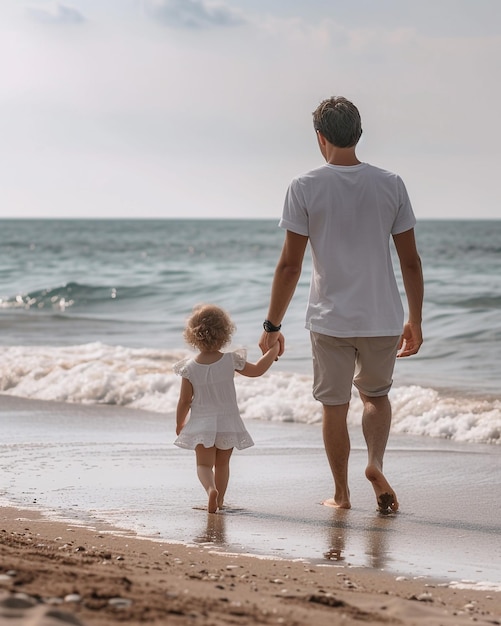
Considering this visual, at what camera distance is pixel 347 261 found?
178 inches

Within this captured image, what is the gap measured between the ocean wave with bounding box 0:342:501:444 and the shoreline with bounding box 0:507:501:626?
3.92 m

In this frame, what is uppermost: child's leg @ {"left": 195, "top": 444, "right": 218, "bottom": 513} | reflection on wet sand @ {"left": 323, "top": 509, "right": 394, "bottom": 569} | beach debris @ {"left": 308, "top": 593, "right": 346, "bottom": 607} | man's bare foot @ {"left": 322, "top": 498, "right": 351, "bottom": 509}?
child's leg @ {"left": 195, "top": 444, "right": 218, "bottom": 513}

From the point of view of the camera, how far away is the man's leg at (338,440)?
4.72 meters

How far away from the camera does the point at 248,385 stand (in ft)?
29.5

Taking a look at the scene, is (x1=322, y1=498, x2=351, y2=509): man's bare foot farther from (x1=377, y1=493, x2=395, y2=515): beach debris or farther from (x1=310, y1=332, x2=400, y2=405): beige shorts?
(x1=310, y1=332, x2=400, y2=405): beige shorts

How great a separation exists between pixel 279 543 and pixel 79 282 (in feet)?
69.5

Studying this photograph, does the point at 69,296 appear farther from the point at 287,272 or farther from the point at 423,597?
the point at 423,597

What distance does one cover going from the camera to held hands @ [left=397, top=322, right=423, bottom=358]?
15.4 ft

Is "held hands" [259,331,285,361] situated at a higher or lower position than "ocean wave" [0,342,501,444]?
higher

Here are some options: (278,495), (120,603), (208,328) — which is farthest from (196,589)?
(278,495)

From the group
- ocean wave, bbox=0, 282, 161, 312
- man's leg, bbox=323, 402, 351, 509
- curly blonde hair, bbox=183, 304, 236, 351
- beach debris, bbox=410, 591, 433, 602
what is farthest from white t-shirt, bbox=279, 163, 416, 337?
ocean wave, bbox=0, 282, 161, 312

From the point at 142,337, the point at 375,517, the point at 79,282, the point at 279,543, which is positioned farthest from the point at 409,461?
the point at 79,282

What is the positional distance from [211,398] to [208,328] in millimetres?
358

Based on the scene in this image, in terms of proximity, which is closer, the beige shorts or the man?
the man
